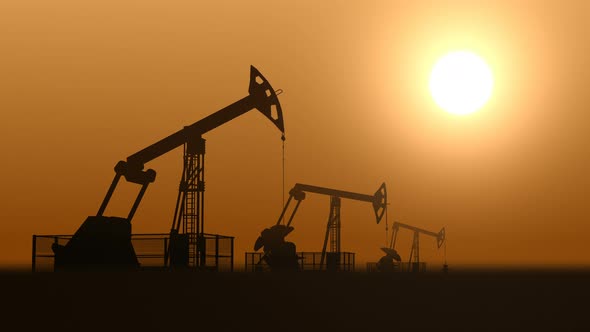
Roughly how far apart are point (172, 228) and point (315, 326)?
63.2 feet

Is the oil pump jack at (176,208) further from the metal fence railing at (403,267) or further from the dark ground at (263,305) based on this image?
the metal fence railing at (403,267)

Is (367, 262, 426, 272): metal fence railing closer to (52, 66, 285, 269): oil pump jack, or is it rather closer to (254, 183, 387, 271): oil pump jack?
(254, 183, 387, 271): oil pump jack

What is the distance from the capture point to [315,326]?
20484 millimetres

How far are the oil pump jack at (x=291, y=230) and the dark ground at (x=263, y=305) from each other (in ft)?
51.4

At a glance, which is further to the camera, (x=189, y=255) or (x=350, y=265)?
(x=350, y=265)

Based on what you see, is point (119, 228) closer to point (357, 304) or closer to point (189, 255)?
point (189, 255)

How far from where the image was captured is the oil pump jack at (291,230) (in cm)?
5221

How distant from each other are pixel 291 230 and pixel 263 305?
1156 inches

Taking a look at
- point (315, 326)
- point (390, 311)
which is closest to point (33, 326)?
point (315, 326)

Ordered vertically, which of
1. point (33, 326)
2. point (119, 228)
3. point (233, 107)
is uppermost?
point (233, 107)

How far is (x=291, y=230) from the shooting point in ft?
181

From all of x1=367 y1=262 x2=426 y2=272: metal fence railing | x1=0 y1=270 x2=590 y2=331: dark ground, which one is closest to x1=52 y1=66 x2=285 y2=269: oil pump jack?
x1=0 y1=270 x2=590 y2=331: dark ground

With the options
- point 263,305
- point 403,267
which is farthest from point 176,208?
point 403,267

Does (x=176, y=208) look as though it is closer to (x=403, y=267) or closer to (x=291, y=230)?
(x=291, y=230)
